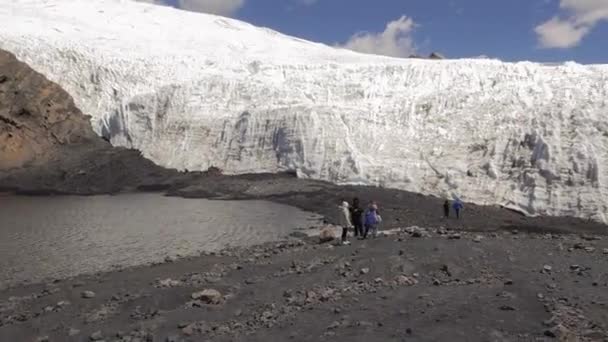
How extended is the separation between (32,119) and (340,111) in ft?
65.5

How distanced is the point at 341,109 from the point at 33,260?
68.3ft

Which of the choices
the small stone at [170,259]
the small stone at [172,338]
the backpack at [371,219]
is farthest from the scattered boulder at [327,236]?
the small stone at [172,338]

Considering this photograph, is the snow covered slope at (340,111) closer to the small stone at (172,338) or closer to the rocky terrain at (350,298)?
the rocky terrain at (350,298)

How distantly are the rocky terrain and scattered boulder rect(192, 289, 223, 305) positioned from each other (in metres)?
0.02

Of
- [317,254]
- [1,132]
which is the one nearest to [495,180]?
[317,254]

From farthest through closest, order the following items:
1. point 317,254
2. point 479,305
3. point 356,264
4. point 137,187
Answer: point 137,187 < point 317,254 < point 356,264 < point 479,305

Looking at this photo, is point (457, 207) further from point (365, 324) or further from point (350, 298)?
point (365, 324)

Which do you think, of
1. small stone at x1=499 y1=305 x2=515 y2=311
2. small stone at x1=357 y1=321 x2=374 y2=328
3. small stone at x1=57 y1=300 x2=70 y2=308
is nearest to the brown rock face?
small stone at x1=57 y1=300 x2=70 y2=308

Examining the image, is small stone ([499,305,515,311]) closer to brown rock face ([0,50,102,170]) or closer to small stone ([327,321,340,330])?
small stone ([327,321,340,330])

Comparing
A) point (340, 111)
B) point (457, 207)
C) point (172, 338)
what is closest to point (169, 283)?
point (172, 338)

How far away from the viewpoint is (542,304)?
33.9ft

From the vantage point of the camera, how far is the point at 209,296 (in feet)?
37.6

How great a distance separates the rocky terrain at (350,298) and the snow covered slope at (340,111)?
11691 millimetres

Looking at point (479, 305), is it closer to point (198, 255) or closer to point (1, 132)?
point (198, 255)
